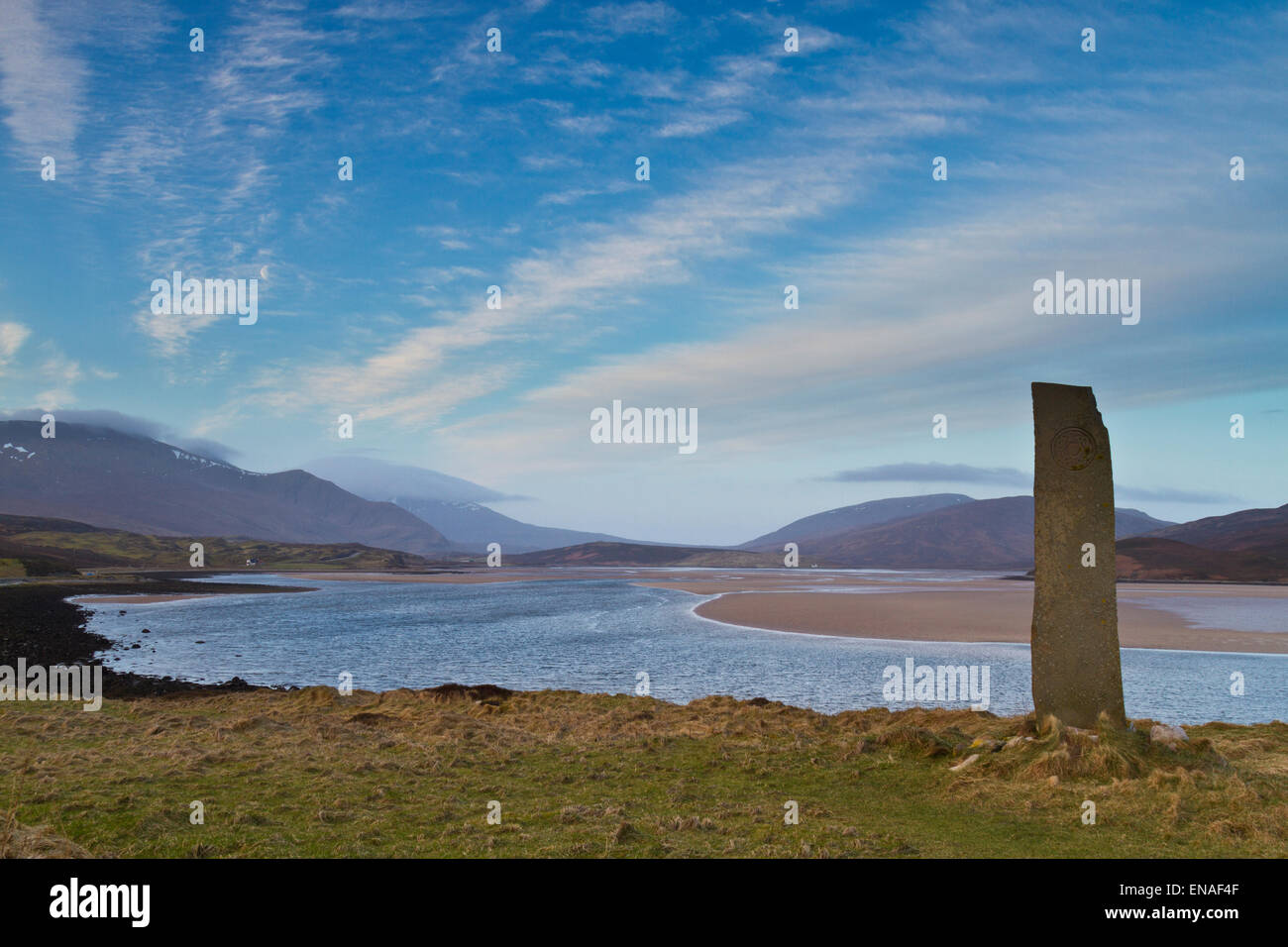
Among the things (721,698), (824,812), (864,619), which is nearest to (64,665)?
(721,698)

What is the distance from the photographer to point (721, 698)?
20.6 m

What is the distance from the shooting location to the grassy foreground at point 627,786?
356 inches

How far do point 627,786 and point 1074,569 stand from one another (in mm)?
8318

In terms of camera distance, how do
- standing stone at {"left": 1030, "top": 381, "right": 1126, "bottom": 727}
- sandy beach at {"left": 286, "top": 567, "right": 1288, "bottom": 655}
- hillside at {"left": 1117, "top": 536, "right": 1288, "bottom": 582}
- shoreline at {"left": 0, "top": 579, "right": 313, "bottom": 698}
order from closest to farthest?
standing stone at {"left": 1030, "top": 381, "right": 1126, "bottom": 727} → shoreline at {"left": 0, "top": 579, "right": 313, "bottom": 698} → sandy beach at {"left": 286, "top": 567, "right": 1288, "bottom": 655} → hillside at {"left": 1117, "top": 536, "right": 1288, "bottom": 582}

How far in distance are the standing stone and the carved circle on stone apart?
0.05 ft

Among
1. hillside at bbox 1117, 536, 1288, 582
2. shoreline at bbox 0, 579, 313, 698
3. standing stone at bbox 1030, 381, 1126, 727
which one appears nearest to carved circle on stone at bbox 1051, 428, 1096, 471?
standing stone at bbox 1030, 381, 1126, 727

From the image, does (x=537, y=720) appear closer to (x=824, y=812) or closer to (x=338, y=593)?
(x=824, y=812)

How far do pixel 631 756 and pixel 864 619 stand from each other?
1436 inches

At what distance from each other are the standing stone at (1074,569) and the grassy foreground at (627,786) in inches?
29.9

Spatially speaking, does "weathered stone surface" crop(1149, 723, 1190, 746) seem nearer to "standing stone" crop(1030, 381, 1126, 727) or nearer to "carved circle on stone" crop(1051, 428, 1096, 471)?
→ "standing stone" crop(1030, 381, 1126, 727)

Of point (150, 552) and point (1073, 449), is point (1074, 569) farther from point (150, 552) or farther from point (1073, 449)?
point (150, 552)

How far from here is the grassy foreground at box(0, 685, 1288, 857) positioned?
905cm

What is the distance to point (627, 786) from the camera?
41.1ft
